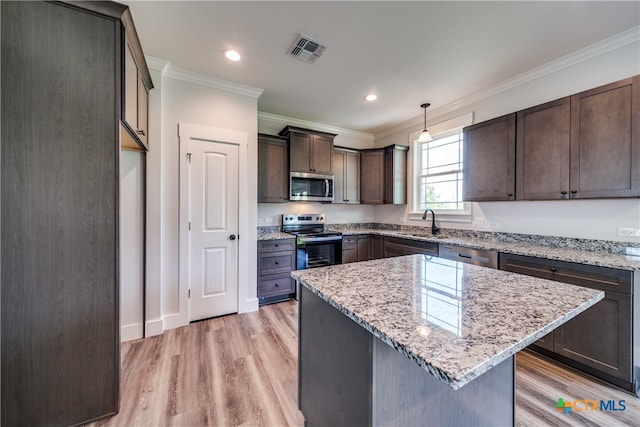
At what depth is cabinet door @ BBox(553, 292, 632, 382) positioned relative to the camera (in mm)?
1687

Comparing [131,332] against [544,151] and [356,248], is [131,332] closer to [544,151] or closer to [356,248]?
[356,248]

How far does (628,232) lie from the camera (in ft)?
6.66

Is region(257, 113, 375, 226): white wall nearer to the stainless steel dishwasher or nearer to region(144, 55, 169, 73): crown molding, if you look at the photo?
region(144, 55, 169, 73): crown molding

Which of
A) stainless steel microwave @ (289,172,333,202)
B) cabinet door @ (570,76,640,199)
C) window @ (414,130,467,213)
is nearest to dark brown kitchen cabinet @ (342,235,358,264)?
stainless steel microwave @ (289,172,333,202)

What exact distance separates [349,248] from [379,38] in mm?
2732

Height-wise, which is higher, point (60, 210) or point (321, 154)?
point (321, 154)

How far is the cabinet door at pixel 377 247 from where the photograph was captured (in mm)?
3922

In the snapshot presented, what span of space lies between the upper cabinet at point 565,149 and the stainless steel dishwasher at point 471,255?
2.02 ft

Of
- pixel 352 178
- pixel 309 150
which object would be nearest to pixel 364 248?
pixel 352 178

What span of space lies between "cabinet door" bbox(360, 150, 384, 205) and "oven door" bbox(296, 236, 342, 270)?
1090 mm

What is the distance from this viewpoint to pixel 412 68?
2.57 m

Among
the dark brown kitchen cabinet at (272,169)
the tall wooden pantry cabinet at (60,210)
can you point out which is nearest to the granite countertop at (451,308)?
the tall wooden pantry cabinet at (60,210)

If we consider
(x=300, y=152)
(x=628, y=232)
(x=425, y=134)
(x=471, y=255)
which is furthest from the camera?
(x=300, y=152)

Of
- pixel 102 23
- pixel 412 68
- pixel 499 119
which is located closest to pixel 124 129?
pixel 102 23
